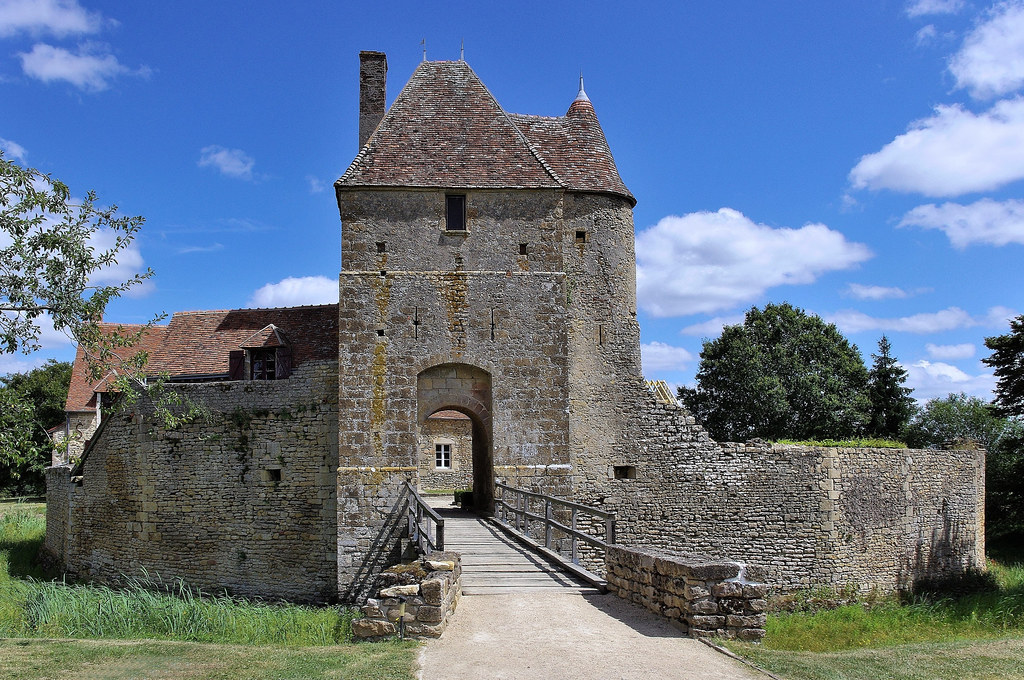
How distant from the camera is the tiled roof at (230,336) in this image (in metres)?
21.0

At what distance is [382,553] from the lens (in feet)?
55.8

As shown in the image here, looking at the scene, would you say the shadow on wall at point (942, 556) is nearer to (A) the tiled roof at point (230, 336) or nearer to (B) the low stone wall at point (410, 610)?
(B) the low stone wall at point (410, 610)

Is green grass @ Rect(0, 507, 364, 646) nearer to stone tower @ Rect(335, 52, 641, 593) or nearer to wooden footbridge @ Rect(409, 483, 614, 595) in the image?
wooden footbridge @ Rect(409, 483, 614, 595)

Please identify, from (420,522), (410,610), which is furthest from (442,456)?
(410,610)

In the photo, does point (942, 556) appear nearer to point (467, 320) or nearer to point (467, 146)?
point (467, 320)

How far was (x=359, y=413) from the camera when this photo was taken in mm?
17594

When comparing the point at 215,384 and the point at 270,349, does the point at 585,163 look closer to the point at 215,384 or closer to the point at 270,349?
the point at 270,349

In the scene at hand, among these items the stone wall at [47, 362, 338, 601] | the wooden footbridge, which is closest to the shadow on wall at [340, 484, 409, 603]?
the wooden footbridge

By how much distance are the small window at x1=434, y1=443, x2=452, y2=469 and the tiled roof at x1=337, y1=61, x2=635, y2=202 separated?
2024cm

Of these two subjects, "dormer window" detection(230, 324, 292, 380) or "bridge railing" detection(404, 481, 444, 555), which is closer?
"bridge railing" detection(404, 481, 444, 555)

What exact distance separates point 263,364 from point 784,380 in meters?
23.1

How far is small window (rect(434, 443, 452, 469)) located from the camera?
126 feet

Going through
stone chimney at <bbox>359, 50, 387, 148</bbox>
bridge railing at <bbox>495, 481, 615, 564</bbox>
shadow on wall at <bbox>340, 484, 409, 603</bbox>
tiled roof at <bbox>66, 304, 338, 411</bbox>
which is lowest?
shadow on wall at <bbox>340, 484, 409, 603</bbox>

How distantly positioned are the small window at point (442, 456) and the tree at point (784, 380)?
12362mm
